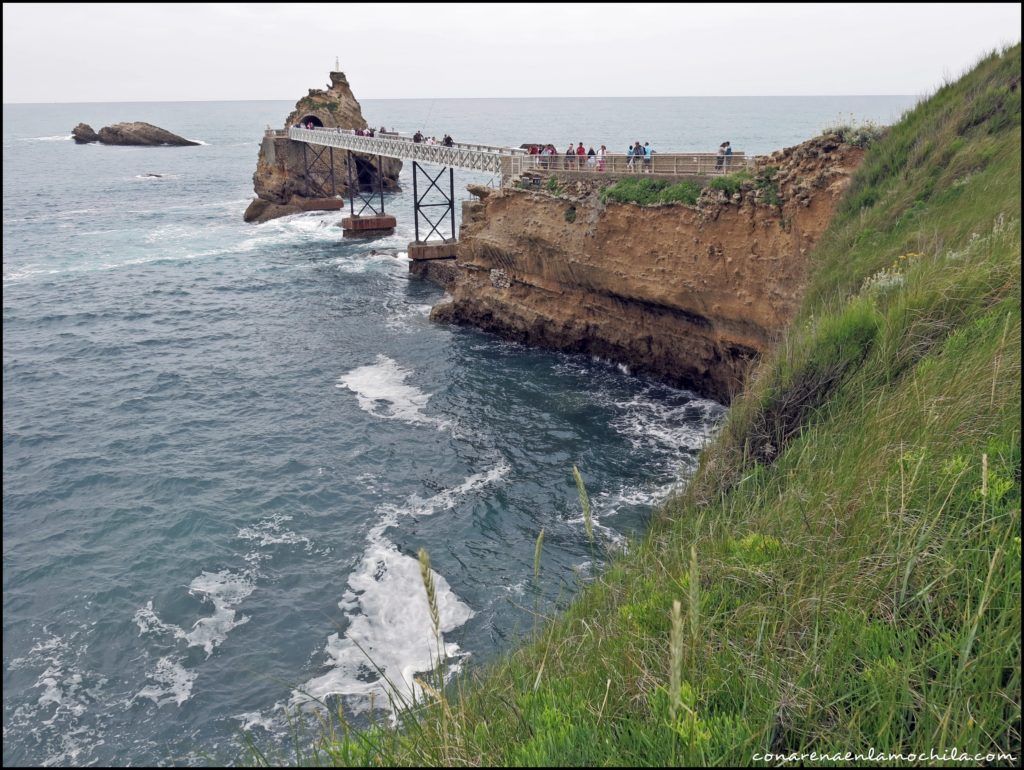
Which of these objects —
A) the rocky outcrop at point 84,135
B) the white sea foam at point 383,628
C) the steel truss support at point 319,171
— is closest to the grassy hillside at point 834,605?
the white sea foam at point 383,628

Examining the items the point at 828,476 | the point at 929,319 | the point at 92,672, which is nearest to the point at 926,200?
the point at 929,319

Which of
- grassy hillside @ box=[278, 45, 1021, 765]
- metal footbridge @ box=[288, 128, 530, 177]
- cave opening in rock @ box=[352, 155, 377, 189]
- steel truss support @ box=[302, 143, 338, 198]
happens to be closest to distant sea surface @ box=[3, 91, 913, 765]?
grassy hillside @ box=[278, 45, 1021, 765]

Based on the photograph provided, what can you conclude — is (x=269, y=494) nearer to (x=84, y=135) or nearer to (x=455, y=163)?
(x=455, y=163)

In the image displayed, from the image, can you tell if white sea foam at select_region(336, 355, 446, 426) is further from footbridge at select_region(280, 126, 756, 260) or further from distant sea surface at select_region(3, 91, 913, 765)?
footbridge at select_region(280, 126, 756, 260)

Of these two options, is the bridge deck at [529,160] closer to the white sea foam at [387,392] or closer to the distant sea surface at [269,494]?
the distant sea surface at [269,494]

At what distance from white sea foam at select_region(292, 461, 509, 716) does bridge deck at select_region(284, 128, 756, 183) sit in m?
15.1

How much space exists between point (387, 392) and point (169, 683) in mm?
12830

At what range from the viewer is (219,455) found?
19.5 metres

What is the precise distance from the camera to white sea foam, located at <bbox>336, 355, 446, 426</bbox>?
2206 centimetres

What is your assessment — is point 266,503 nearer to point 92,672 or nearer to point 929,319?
point 92,672

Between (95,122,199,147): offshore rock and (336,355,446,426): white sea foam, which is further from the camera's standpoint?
(95,122,199,147): offshore rock

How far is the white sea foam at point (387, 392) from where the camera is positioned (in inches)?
869

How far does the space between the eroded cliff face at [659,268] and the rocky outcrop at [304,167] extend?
107 feet

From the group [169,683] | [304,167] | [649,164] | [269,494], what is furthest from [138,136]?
[169,683]
